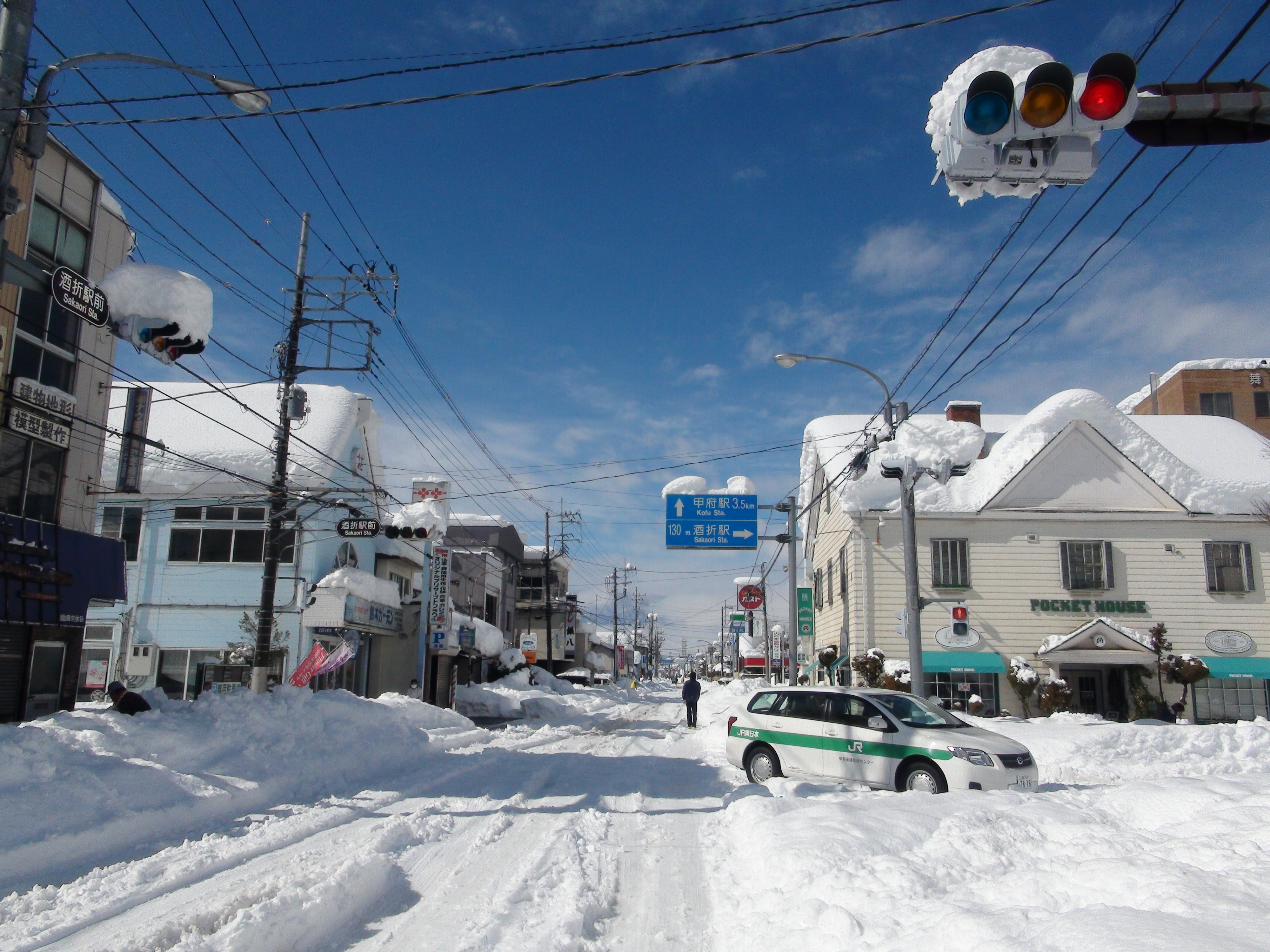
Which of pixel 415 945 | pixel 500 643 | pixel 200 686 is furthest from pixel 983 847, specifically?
pixel 500 643

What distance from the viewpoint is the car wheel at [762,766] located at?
13.6 meters

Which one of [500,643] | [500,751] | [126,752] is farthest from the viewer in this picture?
[500,643]

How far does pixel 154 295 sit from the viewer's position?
31.2ft

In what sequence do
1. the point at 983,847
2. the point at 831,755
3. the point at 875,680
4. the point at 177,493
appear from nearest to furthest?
the point at 983,847, the point at 831,755, the point at 875,680, the point at 177,493

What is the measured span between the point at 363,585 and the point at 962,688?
19.8m

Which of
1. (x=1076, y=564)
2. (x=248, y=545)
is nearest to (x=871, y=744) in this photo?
(x=1076, y=564)

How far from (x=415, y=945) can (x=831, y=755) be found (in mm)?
8473

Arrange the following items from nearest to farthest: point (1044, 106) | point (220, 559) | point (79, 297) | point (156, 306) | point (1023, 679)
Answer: point (1044, 106), point (79, 297), point (156, 306), point (1023, 679), point (220, 559)

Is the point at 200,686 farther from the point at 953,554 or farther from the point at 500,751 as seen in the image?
the point at 953,554

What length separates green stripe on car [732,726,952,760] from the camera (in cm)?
1181

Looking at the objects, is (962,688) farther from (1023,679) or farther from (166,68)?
(166,68)

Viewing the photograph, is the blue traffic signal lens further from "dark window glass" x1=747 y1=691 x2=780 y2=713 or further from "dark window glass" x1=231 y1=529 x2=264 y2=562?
"dark window glass" x1=231 y1=529 x2=264 y2=562

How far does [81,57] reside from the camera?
8422 millimetres

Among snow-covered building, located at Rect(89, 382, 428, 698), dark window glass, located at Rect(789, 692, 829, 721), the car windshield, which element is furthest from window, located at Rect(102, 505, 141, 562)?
the car windshield
